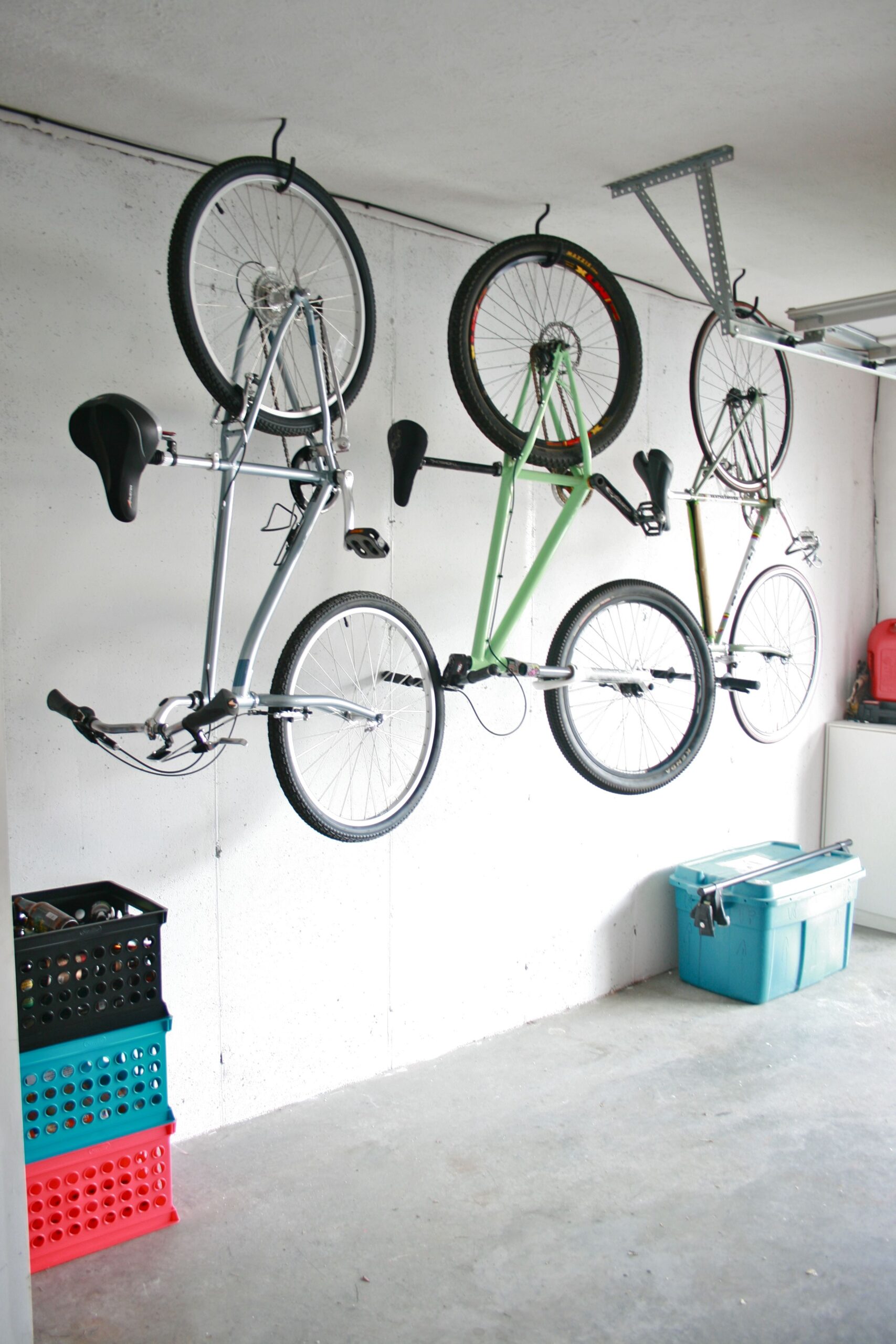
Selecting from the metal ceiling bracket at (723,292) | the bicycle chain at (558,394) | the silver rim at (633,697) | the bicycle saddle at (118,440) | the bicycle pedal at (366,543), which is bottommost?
the silver rim at (633,697)

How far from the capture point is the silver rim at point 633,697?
373 cm

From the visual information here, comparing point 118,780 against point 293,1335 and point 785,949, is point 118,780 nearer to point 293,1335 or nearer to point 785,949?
point 293,1335

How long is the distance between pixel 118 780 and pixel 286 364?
1.18 metres

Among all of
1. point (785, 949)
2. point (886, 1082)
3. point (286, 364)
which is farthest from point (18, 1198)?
point (785, 949)

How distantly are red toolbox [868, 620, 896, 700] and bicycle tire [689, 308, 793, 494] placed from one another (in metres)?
1.11

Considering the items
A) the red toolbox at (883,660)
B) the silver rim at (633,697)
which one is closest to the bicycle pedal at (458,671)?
the silver rim at (633,697)

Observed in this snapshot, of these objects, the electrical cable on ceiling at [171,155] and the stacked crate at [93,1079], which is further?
the electrical cable on ceiling at [171,155]

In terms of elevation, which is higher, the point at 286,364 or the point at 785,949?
the point at 286,364

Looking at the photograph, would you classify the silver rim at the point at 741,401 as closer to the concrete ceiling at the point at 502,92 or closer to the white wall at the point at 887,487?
the white wall at the point at 887,487

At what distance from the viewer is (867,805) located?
→ 15.4 feet

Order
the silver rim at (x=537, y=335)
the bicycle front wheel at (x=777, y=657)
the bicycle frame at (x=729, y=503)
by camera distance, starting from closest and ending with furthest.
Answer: the silver rim at (x=537, y=335) < the bicycle frame at (x=729, y=503) < the bicycle front wheel at (x=777, y=657)

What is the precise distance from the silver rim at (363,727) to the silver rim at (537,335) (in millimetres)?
847

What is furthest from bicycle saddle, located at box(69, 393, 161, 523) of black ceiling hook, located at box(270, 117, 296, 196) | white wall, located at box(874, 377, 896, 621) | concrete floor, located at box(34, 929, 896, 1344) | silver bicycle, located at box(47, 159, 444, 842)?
white wall, located at box(874, 377, 896, 621)

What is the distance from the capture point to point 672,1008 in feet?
12.3
